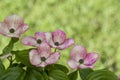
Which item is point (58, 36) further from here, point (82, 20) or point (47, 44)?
point (82, 20)

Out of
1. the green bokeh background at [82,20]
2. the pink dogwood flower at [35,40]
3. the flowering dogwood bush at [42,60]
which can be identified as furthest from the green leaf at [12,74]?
the green bokeh background at [82,20]

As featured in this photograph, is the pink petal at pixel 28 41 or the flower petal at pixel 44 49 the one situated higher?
the pink petal at pixel 28 41

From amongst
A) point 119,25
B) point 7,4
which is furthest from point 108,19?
point 7,4

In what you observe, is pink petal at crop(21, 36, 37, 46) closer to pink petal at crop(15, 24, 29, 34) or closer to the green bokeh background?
pink petal at crop(15, 24, 29, 34)

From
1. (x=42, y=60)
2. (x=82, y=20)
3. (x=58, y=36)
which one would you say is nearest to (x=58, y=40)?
(x=58, y=36)

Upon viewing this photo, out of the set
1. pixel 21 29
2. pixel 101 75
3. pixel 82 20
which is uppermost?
pixel 21 29

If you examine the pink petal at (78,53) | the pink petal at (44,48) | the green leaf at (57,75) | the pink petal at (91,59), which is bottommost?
the green leaf at (57,75)

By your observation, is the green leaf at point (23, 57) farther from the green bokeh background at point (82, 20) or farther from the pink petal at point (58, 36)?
the green bokeh background at point (82, 20)
